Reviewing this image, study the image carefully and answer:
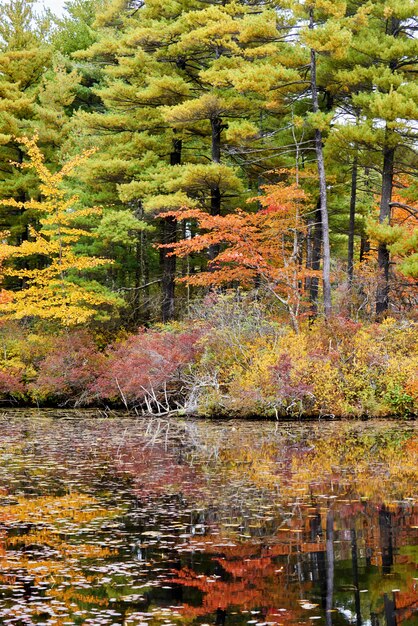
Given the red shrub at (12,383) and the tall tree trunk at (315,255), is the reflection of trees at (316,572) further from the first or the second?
the red shrub at (12,383)

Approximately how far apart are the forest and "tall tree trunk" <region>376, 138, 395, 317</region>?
0.06 meters

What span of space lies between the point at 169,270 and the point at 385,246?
24.7ft

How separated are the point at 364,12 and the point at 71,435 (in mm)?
13343

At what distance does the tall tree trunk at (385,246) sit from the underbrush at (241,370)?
4.48ft

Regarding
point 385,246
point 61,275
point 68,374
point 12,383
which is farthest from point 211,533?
point 61,275

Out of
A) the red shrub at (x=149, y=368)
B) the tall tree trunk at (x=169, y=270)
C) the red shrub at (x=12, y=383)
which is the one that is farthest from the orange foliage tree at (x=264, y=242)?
the red shrub at (x=12, y=383)

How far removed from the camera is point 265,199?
73.2 feet

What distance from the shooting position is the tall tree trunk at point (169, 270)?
26.2 metres

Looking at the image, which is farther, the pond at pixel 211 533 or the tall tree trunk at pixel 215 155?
the tall tree trunk at pixel 215 155

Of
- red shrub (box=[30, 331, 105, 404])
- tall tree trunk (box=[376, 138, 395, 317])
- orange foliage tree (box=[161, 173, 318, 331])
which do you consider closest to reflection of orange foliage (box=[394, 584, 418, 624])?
orange foliage tree (box=[161, 173, 318, 331])

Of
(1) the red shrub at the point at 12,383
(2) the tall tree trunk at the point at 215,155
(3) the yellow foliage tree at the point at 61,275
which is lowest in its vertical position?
(1) the red shrub at the point at 12,383

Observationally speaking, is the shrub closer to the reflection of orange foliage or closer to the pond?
the pond

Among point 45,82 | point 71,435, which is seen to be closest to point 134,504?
point 71,435

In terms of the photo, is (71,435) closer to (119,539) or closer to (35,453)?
(35,453)
